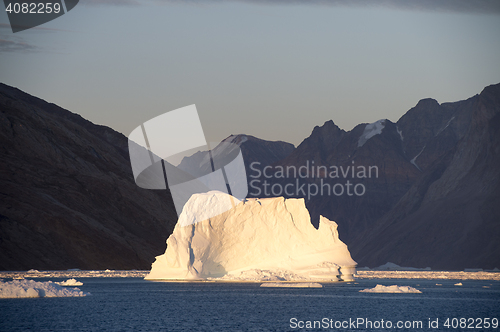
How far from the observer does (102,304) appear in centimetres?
7050

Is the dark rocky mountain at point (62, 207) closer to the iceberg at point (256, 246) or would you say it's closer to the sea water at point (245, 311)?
the sea water at point (245, 311)

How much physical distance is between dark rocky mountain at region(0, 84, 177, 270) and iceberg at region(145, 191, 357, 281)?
63351 mm

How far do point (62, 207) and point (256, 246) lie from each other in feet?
285

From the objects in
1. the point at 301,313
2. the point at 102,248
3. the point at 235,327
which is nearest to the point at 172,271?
the point at 301,313

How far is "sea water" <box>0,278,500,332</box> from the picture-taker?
183 feet

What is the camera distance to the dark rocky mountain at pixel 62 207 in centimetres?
14775

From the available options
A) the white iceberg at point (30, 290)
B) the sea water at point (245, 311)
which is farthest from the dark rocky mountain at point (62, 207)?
the white iceberg at point (30, 290)

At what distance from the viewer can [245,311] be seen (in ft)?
215

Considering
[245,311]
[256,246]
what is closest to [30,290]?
[245,311]

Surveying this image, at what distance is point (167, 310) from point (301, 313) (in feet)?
42.8

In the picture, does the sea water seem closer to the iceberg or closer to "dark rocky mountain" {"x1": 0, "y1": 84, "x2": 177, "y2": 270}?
the iceberg

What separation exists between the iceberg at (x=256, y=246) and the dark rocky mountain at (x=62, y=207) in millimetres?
63351

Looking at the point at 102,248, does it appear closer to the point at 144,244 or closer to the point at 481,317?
the point at 144,244

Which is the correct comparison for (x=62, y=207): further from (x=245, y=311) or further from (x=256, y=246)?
(x=245, y=311)
